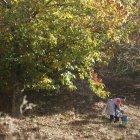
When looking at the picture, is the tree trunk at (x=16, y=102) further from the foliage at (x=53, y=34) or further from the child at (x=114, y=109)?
the child at (x=114, y=109)

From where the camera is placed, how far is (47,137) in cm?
1550

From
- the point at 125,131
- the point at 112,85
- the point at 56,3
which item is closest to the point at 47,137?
the point at 125,131

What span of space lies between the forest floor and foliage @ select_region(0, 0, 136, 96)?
1.78m

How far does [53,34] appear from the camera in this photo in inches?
575

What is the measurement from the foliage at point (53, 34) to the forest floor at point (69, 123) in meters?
1.78

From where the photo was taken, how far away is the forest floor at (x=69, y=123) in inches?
616

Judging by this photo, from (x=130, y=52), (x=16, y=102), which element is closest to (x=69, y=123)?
(x=16, y=102)

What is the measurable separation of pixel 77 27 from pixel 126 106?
310 inches

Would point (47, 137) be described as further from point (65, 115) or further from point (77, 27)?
point (77, 27)

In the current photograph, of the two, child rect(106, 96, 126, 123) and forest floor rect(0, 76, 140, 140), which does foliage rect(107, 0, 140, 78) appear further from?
child rect(106, 96, 126, 123)

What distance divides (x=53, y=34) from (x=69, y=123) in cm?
448

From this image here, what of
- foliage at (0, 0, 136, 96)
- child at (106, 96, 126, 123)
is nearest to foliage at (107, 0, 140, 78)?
child at (106, 96, 126, 123)

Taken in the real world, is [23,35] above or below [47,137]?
above

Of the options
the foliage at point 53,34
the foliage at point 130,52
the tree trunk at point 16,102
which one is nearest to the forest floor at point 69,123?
the tree trunk at point 16,102
